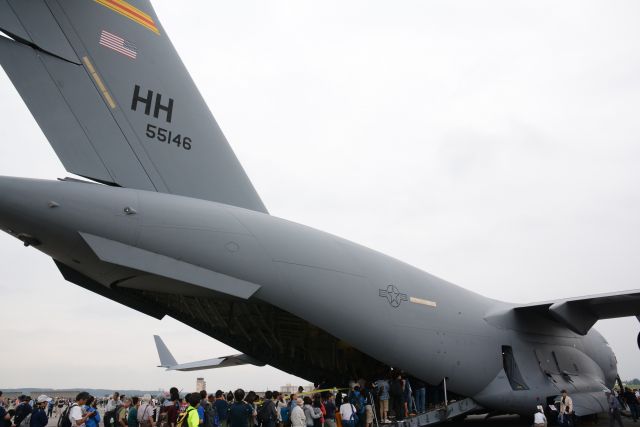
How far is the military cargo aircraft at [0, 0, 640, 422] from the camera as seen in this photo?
6.25 m

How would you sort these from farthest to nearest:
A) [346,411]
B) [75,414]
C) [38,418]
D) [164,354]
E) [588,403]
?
1. [164,354]
2. [588,403]
3. [346,411]
4. [38,418]
5. [75,414]

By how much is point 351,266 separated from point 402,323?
3.97 ft

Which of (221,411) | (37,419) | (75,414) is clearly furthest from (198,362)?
(75,414)

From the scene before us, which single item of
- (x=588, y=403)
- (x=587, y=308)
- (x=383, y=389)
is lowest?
(x=588, y=403)

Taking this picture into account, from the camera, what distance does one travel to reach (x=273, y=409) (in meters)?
7.40

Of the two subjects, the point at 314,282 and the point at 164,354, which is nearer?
the point at 314,282

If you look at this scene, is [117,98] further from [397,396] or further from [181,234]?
[397,396]

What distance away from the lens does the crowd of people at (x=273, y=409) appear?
682 cm

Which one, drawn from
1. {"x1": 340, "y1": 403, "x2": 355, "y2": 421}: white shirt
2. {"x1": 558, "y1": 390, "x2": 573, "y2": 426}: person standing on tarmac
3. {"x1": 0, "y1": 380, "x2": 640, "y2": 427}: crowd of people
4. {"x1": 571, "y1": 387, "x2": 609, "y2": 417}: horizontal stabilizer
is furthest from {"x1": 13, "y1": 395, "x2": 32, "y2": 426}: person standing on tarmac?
{"x1": 571, "y1": 387, "x2": 609, "y2": 417}: horizontal stabilizer

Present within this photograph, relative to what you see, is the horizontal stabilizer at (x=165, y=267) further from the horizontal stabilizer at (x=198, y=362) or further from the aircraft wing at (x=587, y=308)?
the aircraft wing at (x=587, y=308)

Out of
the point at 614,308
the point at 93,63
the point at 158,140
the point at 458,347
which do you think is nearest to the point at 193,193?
the point at 158,140

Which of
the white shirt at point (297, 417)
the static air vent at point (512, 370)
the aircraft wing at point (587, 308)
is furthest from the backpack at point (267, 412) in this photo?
the aircraft wing at point (587, 308)

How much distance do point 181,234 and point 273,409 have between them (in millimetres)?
2607

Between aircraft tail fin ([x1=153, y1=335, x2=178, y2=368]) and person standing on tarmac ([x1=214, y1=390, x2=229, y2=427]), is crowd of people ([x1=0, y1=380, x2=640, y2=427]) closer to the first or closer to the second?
person standing on tarmac ([x1=214, y1=390, x2=229, y2=427])
